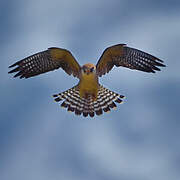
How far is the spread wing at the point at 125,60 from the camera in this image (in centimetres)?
1446

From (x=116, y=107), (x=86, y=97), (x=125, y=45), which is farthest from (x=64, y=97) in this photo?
(x=125, y=45)

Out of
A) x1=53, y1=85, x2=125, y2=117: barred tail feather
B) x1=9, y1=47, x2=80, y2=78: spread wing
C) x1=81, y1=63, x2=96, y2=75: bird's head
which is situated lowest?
x1=53, y1=85, x2=125, y2=117: barred tail feather

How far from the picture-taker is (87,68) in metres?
14.2

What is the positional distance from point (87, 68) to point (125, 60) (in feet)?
4.91

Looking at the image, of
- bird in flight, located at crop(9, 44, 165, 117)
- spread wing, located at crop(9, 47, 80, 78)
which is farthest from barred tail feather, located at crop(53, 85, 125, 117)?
spread wing, located at crop(9, 47, 80, 78)

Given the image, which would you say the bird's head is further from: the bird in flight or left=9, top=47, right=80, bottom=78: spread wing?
left=9, top=47, right=80, bottom=78: spread wing

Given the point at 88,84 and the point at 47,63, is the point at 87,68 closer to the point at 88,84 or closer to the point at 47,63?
the point at 88,84

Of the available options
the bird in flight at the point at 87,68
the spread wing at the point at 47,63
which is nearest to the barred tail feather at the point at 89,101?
the bird in flight at the point at 87,68

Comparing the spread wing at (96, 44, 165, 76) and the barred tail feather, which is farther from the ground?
the spread wing at (96, 44, 165, 76)

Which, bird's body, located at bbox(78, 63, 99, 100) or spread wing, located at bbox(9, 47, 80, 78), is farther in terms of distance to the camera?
spread wing, located at bbox(9, 47, 80, 78)

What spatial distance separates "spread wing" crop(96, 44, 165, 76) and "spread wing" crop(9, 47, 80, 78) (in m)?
0.85

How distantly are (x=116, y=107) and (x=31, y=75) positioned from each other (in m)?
3.02

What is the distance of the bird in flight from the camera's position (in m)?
14.5

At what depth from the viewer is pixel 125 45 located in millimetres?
14609
